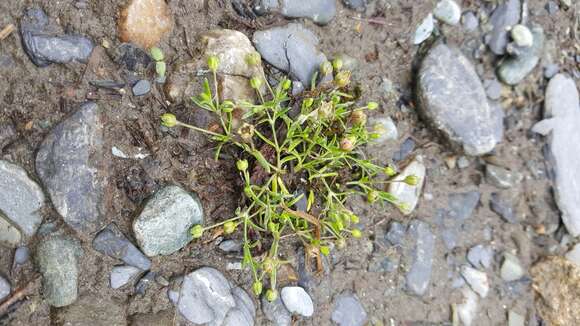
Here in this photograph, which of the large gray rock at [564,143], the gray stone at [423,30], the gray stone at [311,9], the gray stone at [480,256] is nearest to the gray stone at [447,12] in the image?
the gray stone at [423,30]

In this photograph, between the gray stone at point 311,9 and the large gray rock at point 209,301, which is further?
the gray stone at point 311,9

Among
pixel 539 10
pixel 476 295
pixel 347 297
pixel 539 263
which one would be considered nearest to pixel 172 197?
pixel 347 297

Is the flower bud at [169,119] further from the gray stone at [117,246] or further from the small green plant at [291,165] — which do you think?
the gray stone at [117,246]

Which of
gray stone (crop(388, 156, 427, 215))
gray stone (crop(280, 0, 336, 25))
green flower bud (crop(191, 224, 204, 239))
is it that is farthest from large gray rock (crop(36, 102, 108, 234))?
gray stone (crop(388, 156, 427, 215))

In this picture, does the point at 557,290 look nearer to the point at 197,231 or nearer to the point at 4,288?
the point at 197,231

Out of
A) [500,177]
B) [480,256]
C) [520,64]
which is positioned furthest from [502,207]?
[520,64]

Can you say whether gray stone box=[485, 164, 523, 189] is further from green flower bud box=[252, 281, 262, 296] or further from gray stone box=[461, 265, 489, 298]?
green flower bud box=[252, 281, 262, 296]
